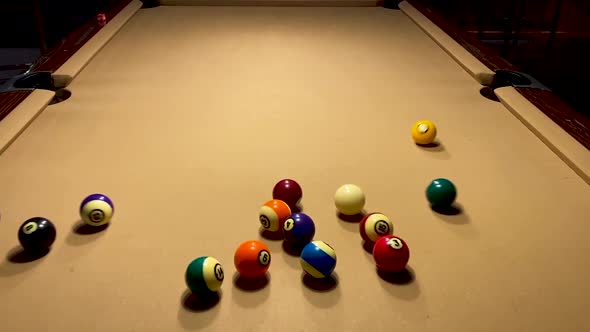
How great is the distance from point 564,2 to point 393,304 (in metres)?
6.15

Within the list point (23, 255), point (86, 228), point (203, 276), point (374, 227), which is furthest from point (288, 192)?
point (23, 255)

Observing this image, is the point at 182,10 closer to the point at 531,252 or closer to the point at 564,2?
the point at 531,252

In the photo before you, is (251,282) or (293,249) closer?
(251,282)

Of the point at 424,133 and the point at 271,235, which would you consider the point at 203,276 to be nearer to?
the point at 271,235

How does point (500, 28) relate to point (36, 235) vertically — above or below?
below

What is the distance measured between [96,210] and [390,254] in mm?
645

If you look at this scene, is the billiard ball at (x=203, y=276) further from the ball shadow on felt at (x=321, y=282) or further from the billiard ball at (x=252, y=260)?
the ball shadow on felt at (x=321, y=282)

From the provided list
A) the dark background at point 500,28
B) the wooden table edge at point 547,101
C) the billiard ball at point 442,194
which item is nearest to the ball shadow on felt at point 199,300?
the billiard ball at point 442,194

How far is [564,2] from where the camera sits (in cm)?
588

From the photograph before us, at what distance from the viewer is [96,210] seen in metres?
1.13

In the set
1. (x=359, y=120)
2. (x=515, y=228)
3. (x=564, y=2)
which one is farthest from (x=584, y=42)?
(x=515, y=228)

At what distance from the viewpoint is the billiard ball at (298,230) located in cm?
107

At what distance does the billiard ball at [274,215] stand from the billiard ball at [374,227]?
17 cm

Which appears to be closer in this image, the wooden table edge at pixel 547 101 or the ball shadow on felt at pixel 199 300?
the ball shadow on felt at pixel 199 300
